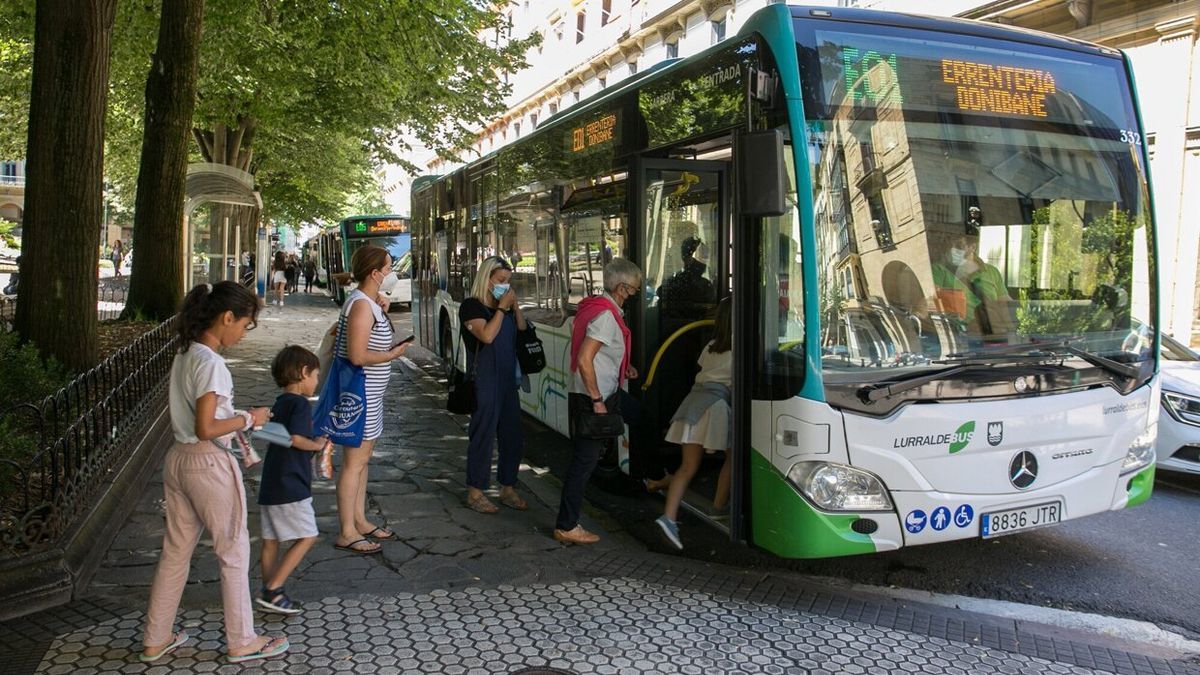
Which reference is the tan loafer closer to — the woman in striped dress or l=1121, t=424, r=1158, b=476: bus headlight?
the woman in striped dress

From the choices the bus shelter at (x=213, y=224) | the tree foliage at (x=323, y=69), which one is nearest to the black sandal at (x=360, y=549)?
the tree foliage at (x=323, y=69)

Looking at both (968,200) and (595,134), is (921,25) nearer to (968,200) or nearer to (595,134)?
(968,200)

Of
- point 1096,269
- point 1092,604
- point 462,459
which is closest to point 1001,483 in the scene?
point 1092,604

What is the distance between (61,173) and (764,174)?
627 centimetres

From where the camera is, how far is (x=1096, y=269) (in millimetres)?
5066

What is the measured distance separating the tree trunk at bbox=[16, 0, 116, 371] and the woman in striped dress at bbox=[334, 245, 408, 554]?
156 inches

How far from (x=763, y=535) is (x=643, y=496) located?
2204mm

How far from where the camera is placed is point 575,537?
5723 mm

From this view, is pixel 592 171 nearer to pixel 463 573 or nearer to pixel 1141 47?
pixel 463 573

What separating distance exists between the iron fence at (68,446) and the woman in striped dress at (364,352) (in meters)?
1.18

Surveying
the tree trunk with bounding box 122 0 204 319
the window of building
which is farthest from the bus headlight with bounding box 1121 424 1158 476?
the window of building

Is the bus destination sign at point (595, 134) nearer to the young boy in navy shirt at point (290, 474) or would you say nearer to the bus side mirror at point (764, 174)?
the bus side mirror at point (764, 174)

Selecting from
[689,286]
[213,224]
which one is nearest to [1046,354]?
[689,286]

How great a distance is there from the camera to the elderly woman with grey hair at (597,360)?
539cm
